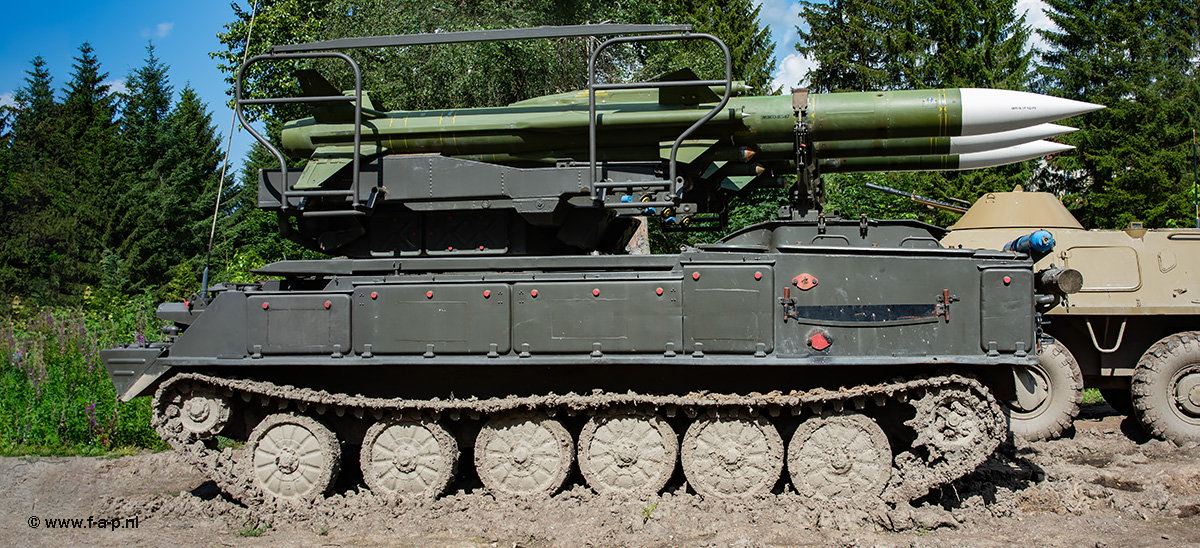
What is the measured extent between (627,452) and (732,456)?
0.87 metres

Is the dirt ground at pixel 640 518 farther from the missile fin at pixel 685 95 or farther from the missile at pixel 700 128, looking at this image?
the missile fin at pixel 685 95

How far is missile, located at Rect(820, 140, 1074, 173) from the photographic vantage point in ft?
26.8

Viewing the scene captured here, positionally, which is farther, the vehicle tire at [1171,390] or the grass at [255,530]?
the vehicle tire at [1171,390]

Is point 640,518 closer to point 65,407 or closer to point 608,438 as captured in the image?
point 608,438

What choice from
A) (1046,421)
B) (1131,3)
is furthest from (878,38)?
(1046,421)

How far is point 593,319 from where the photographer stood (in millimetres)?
6883

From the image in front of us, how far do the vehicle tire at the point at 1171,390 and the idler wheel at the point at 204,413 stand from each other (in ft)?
33.4

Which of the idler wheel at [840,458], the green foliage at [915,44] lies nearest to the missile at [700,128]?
the idler wheel at [840,458]

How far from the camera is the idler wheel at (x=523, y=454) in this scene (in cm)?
731

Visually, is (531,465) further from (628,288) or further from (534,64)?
(534,64)

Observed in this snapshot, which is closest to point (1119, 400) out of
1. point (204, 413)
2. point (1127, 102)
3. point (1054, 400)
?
point (1054, 400)

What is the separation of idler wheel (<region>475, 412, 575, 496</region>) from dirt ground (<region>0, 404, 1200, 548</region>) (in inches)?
5.6

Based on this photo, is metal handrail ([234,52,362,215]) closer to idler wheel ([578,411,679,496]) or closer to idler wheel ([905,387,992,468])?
idler wheel ([578,411,679,496])

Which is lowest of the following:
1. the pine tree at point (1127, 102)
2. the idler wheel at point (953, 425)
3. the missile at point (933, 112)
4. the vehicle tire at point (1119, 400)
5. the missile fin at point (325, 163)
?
the vehicle tire at point (1119, 400)
